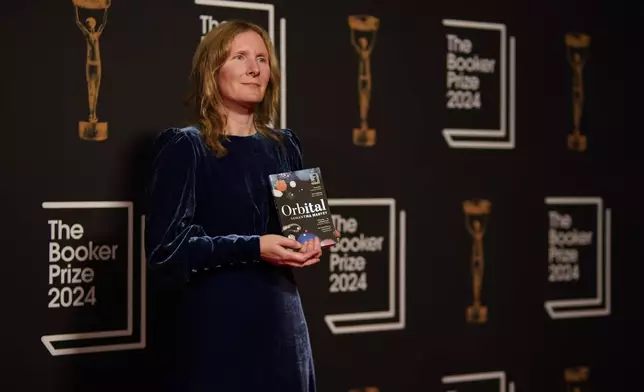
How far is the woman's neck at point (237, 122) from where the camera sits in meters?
2.11

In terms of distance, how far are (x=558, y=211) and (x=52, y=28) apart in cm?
194

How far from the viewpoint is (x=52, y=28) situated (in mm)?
2576

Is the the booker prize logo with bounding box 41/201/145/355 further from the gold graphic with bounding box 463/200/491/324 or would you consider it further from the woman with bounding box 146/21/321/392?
the gold graphic with bounding box 463/200/491/324

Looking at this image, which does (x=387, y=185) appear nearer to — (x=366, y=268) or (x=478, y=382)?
(x=366, y=268)

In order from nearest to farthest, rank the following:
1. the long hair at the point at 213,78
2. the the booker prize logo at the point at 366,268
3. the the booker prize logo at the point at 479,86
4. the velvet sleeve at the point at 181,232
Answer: the velvet sleeve at the point at 181,232 → the long hair at the point at 213,78 → the the booker prize logo at the point at 366,268 → the the booker prize logo at the point at 479,86

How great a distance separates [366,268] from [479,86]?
79 cm

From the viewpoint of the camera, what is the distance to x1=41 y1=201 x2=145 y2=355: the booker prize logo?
102 inches

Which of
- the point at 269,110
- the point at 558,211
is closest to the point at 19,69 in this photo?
the point at 269,110

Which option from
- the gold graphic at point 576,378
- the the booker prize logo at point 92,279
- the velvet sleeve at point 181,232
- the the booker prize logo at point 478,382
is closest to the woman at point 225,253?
the velvet sleeve at point 181,232

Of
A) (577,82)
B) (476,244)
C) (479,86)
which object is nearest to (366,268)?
(476,244)

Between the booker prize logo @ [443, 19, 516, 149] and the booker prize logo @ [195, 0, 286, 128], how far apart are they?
64cm

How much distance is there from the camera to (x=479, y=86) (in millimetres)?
3299

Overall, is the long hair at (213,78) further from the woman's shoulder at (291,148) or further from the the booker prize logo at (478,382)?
the the booker prize logo at (478,382)

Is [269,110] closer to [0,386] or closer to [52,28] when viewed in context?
[52,28]
